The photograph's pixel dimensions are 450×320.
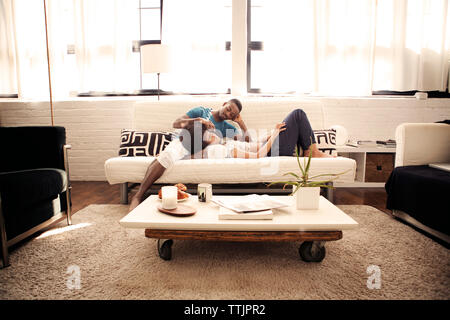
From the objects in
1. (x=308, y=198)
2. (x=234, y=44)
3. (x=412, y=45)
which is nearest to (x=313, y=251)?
(x=308, y=198)

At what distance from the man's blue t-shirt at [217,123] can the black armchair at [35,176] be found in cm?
106

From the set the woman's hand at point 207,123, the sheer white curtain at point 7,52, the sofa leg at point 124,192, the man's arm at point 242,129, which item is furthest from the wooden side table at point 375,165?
the sheer white curtain at point 7,52

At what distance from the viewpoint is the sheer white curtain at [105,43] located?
3383 mm

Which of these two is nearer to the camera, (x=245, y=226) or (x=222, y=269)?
(x=245, y=226)

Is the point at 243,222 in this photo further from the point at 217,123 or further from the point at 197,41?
the point at 197,41

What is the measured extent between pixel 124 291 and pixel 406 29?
390 centimetres

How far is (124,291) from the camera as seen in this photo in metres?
1.22

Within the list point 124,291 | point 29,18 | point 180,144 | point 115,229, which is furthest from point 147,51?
point 124,291

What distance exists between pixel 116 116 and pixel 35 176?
1.95 metres

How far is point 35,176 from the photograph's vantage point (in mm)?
1684

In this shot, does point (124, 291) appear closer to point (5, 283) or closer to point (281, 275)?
point (5, 283)

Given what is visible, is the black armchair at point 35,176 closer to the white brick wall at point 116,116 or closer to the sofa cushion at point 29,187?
the sofa cushion at point 29,187

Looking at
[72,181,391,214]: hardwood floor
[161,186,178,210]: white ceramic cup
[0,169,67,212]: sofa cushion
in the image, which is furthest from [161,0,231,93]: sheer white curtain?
[161,186,178,210]: white ceramic cup

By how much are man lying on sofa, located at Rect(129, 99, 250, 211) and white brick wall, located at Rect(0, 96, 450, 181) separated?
999 millimetres
